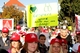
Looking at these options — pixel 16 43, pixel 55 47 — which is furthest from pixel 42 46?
pixel 55 47

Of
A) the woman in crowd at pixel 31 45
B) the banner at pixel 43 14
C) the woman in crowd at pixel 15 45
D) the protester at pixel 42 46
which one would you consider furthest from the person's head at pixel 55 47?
the banner at pixel 43 14

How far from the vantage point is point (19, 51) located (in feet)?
18.9

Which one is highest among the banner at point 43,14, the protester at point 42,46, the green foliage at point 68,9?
the banner at point 43,14

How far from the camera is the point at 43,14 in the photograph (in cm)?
1237

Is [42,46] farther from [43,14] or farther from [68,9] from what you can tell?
[68,9]

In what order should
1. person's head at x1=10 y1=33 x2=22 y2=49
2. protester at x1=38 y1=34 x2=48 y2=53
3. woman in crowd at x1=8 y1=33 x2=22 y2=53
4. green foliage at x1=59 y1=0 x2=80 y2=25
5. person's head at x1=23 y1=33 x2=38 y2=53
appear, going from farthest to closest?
green foliage at x1=59 y1=0 x2=80 y2=25, protester at x1=38 y1=34 x2=48 y2=53, person's head at x1=10 y1=33 x2=22 y2=49, woman in crowd at x1=8 y1=33 x2=22 y2=53, person's head at x1=23 y1=33 x2=38 y2=53

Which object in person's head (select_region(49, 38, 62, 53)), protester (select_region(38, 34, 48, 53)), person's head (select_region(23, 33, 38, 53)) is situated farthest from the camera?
protester (select_region(38, 34, 48, 53))

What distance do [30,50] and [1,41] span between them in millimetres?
3336

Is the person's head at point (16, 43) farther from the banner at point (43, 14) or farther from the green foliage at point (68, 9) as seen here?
A: the green foliage at point (68, 9)

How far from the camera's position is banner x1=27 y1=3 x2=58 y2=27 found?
1217 centimetres

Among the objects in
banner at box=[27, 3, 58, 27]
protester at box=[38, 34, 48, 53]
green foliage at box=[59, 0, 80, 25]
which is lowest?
green foliage at box=[59, 0, 80, 25]

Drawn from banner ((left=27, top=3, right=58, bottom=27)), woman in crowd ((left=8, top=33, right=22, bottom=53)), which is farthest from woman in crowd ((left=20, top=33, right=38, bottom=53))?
banner ((left=27, top=3, right=58, bottom=27))

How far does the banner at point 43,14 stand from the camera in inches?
479

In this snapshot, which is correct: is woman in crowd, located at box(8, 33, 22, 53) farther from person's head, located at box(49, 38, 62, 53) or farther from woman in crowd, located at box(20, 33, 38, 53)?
person's head, located at box(49, 38, 62, 53)
